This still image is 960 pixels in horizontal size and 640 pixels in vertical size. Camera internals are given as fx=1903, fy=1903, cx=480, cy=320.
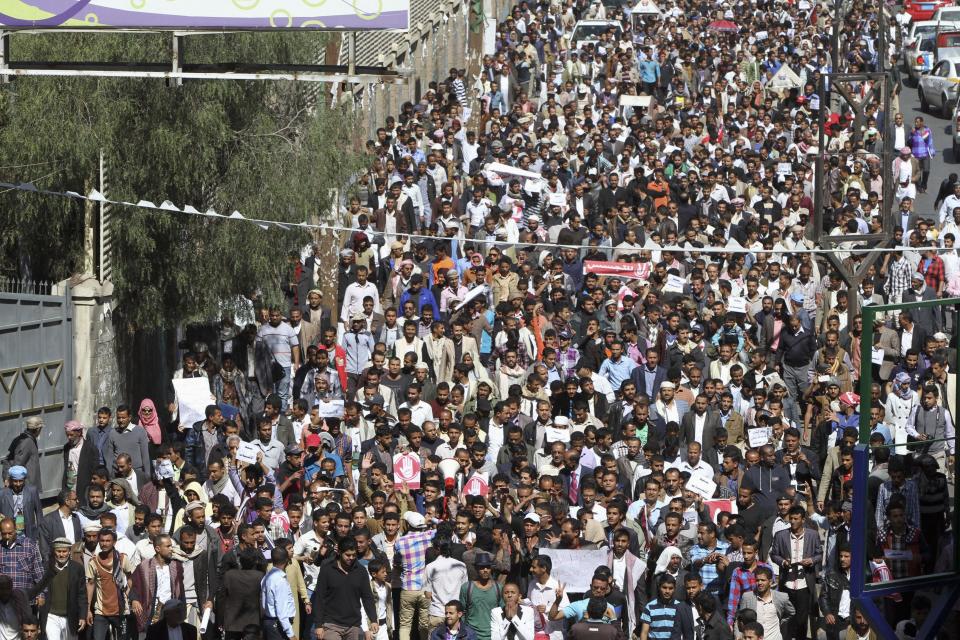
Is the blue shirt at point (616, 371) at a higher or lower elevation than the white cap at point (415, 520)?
higher

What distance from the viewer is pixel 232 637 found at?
1440 centimetres

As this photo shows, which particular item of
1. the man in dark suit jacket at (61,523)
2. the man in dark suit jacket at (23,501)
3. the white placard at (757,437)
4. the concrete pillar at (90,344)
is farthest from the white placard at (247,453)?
the concrete pillar at (90,344)

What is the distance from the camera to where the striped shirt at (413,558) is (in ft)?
48.9

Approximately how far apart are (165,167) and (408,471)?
20.4ft

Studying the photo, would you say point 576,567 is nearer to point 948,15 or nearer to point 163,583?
point 163,583

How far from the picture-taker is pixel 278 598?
46.9 feet

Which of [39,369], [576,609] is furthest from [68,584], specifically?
[39,369]

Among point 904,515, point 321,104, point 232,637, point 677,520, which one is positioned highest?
point 321,104

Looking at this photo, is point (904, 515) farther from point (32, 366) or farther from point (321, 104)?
point (321, 104)

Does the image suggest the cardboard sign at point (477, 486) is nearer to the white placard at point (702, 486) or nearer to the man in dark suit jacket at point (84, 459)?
the white placard at point (702, 486)

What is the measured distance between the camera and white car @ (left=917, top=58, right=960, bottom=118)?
121 feet

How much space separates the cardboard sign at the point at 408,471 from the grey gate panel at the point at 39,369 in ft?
13.5

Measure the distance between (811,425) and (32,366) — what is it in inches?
310

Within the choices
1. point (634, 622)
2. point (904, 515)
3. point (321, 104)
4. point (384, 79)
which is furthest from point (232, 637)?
point (321, 104)
